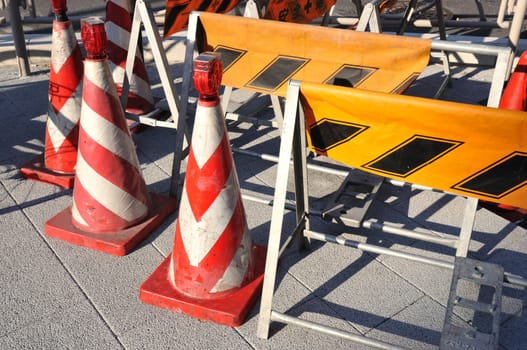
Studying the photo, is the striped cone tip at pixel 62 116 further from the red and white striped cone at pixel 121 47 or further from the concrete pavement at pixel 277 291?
the red and white striped cone at pixel 121 47

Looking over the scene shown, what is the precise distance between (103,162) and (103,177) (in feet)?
0.33

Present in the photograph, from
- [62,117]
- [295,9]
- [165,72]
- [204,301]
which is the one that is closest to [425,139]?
[204,301]

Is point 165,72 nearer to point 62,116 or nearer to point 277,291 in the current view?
point 62,116

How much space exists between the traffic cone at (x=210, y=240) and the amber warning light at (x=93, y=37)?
93 centimetres

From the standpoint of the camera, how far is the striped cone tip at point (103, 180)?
381 centimetres

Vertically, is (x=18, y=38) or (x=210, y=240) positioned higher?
(x=18, y=38)

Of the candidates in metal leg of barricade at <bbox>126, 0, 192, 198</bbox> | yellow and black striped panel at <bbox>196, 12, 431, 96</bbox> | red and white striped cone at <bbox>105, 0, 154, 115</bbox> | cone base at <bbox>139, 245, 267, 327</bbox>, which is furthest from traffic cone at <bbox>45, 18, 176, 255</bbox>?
red and white striped cone at <bbox>105, 0, 154, 115</bbox>

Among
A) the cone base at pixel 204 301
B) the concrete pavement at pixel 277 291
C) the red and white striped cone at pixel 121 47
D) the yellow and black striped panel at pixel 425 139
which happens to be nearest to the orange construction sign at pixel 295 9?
the concrete pavement at pixel 277 291

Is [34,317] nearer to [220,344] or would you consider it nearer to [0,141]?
[220,344]

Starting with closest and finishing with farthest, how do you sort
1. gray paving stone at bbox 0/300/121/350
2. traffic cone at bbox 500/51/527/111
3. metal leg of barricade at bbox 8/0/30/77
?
gray paving stone at bbox 0/300/121/350 < traffic cone at bbox 500/51/527/111 < metal leg of barricade at bbox 8/0/30/77

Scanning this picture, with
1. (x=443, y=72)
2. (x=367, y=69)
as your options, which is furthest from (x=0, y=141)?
(x=443, y=72)

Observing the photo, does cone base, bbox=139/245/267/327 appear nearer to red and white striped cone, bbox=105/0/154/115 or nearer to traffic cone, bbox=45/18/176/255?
traffic cone, bbox=45/18/176/255

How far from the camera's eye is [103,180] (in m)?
3.84

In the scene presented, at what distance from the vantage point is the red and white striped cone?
5.57 meters
